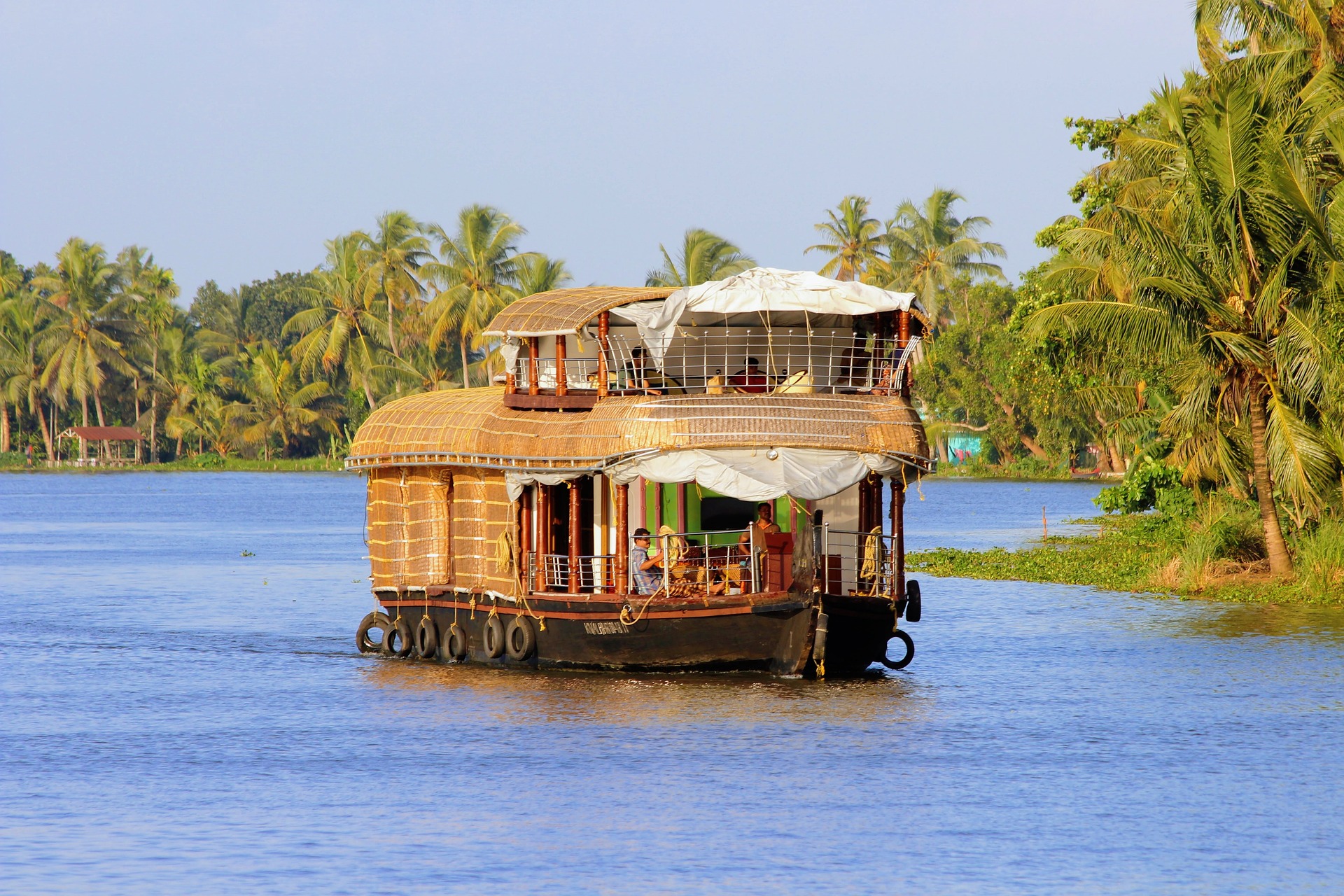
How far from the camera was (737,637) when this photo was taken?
17.5 metres

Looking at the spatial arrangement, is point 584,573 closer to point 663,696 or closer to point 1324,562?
point 663,696

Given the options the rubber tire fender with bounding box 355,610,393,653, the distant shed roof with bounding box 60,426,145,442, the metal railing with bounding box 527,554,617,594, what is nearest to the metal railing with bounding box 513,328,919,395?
the metal railing with bounding box 527,554,617,594

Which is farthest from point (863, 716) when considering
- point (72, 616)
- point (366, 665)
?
point (72, 616)

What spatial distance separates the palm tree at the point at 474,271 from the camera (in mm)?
63094

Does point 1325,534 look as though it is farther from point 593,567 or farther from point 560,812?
point 560,812

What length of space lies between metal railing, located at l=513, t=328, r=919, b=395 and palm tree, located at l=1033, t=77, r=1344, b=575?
6643 millimetres

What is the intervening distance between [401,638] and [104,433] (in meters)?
72.2

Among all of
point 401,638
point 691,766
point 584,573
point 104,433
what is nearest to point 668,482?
point 584,573

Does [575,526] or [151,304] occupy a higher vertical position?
[151,304]

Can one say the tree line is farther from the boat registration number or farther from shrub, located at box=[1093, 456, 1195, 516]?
the boat registration number

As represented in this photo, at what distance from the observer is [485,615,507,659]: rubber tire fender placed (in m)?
19.0

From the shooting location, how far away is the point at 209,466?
89500 mm

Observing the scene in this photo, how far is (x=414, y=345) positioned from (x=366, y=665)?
57447mm

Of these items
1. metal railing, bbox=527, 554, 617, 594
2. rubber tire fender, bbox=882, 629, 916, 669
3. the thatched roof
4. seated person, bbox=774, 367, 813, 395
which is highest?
seated person, bbox=774, 367, 813, 395
